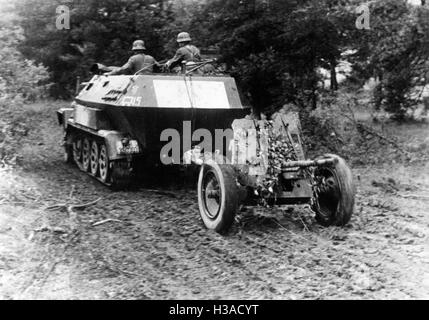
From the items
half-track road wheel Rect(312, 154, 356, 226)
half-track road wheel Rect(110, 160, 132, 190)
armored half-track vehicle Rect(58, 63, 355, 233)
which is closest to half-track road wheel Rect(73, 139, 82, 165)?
armored half-track vehicle Rect(58, 63, 355, 233)

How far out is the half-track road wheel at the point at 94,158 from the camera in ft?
38.0

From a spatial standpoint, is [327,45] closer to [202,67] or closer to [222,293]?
[202,67]

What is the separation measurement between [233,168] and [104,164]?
169 inches

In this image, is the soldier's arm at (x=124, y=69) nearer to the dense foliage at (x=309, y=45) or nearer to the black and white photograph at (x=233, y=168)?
the black and white photograph at (x=233, y=168)

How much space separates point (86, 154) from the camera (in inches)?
492

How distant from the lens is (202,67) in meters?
11.0

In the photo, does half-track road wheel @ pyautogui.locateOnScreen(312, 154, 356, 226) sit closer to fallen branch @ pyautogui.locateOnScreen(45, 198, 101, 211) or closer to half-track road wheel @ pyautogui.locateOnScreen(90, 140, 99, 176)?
fallen branch @ pyautogui.locateOnScreen(45, 198, 101, 211)

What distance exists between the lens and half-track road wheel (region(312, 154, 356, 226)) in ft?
23.8

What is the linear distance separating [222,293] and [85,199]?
4.74m

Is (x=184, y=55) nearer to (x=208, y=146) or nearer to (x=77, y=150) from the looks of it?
(x=208, y=146)

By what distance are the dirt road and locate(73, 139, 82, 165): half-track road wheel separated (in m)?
2.79

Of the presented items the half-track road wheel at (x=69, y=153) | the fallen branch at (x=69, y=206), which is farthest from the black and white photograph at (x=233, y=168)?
the half-track road wheel at (x=69, y=153)

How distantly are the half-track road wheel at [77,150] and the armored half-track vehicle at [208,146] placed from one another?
2 centimetres
